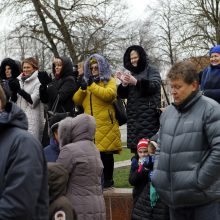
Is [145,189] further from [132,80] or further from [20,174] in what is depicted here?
[20,174]

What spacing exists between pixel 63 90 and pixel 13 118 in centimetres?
454

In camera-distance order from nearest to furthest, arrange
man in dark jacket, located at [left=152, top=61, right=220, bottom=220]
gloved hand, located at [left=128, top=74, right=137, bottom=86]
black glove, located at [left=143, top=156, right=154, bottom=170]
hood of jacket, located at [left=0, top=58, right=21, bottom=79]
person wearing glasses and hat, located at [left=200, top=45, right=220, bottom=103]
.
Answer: man in dark jacket, located at [left=152, top=61, right=220, bottom=220], black glove, located at [left=143, top=156, right=154, bottom=170], person wearing glasses and hat, located at [left=200, top=45, right=220, bottom=103], gloved hand, located at [left=128, top=74, right=137, bottom=86], hood of jacket, located at [left=0, top=58, right=21, bottom=79]

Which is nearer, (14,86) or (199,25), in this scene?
(14,86)

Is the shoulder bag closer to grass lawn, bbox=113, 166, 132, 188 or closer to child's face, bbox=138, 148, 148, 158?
grass lawn, bbox=113, 166, 132, 188

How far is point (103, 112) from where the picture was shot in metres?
7.40

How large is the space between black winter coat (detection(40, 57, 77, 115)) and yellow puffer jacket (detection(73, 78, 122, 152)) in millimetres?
236

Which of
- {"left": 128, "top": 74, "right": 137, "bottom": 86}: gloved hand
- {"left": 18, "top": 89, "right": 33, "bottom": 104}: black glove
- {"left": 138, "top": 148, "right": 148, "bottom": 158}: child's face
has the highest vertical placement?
{"left": 128, "top": 74, "right": 137, "bottom": 86}: gloved hand

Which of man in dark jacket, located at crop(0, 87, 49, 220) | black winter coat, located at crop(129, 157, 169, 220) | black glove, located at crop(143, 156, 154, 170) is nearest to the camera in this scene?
man in dark jacket, located at crop(0, 87, 49, 220)

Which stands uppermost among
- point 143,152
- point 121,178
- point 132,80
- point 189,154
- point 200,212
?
point 132,80

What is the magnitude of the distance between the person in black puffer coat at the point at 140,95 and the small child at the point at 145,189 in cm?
100

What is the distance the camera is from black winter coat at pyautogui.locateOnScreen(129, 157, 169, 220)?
5.69m

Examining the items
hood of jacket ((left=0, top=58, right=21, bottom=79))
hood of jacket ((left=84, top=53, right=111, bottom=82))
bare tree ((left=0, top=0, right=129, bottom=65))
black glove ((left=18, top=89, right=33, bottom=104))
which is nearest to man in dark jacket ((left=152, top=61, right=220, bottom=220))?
hood of jacket ((left=84, top=53, right=111, bottom=82))

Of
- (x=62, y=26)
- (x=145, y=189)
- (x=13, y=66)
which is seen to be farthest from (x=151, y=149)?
(x=62, y=26)

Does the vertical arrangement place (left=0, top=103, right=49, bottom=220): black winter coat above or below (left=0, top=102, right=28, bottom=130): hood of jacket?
below
